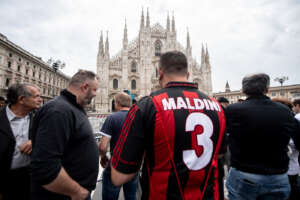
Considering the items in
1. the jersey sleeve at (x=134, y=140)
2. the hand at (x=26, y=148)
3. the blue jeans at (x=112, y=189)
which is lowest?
the blue jeans at (x=112, y=189)

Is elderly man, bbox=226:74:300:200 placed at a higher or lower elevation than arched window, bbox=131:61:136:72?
lower

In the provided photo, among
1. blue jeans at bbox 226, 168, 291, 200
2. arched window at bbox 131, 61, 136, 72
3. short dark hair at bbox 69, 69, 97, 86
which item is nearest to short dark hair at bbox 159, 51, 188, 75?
short dark hair at bbox 69, 69, 97, 86

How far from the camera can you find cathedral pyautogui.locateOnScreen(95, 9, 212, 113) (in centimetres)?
2319

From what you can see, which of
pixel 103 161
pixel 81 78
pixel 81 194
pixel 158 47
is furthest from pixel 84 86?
pixel 158 47

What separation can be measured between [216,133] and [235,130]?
668 mm

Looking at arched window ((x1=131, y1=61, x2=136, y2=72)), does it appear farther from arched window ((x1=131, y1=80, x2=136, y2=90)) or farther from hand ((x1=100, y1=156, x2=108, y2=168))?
hand ((x1=100, y1=156, x2=108, y2=168))

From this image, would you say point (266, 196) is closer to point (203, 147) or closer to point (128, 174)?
point (203, 147)

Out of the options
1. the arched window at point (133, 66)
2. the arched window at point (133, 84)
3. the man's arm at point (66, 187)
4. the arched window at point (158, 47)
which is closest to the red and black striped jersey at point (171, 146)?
the man's arm at point (66, 187)

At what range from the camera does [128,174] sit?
1.05m

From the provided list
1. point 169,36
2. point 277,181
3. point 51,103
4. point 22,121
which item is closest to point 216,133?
point 277,181

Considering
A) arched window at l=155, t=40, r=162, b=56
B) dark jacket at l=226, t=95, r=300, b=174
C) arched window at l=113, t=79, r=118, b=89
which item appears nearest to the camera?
dark jacket at l=226, t=95, r=300, b=174

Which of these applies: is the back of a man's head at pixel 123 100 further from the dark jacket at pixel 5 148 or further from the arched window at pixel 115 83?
the arched window at pixel 115 83

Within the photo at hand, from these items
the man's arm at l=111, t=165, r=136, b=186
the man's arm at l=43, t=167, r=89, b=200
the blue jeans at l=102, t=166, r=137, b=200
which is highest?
the man's arm at l=111, t=165, r=136, b=186

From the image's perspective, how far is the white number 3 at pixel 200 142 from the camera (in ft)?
3.37
